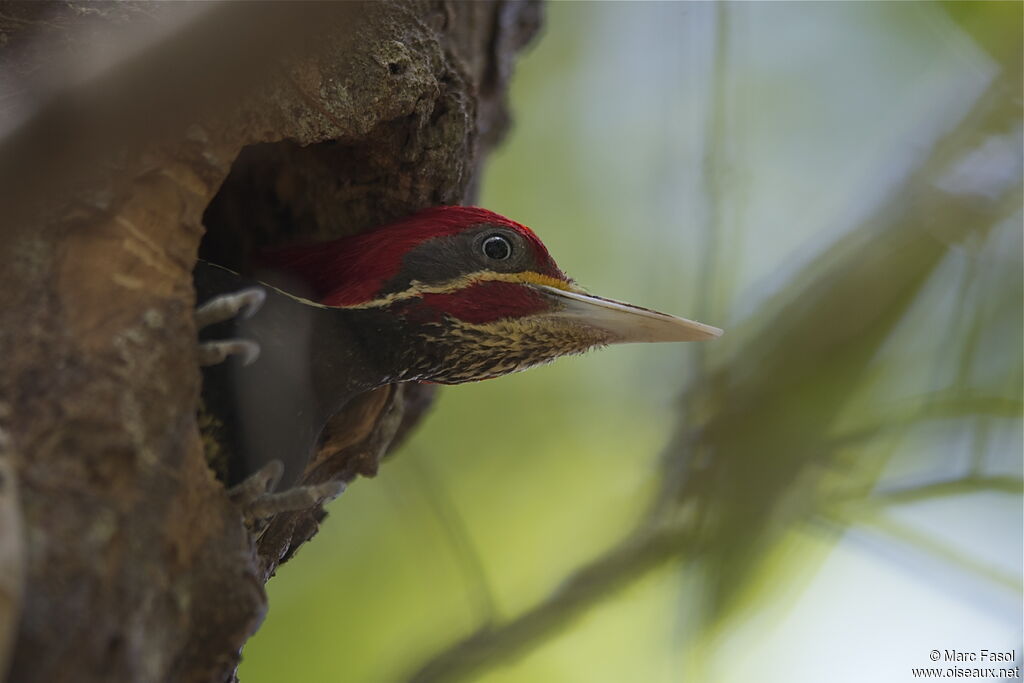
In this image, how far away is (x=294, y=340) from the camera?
7.35 feet

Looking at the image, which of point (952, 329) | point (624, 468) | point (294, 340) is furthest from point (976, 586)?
point (294, 340)

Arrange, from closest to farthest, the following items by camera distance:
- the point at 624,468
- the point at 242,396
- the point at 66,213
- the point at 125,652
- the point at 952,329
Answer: the point at 125,652, the point at 66,213, the point at 242,396, the point at 952,329, the point at 624,468

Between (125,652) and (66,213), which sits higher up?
(66,213)

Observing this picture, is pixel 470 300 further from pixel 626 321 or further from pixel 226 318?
pixel 226 318

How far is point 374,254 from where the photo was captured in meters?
2.38

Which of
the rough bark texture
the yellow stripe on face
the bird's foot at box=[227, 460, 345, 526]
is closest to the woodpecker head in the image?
the yellow stripe on face

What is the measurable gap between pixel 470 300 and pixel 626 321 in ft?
1.22

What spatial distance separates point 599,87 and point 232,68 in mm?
2558

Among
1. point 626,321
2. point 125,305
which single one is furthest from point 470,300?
point 125,305

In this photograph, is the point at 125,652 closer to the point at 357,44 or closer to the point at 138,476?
the point at 138,476

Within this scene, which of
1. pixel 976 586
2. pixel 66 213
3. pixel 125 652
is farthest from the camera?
pixel 976 586

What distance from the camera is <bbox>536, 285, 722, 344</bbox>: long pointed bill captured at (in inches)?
94.3

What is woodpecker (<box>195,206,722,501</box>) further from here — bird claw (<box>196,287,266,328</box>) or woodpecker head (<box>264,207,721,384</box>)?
bird claw (<box>196,287,266,328</box>)

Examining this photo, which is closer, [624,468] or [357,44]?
[357,44]
